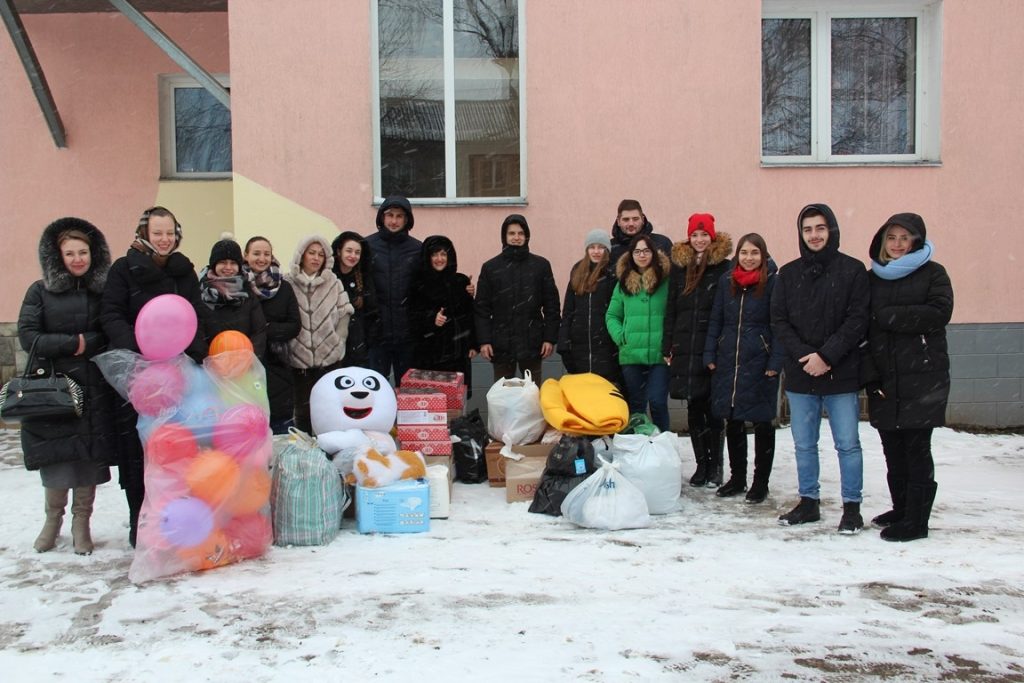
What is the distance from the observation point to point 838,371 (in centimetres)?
507

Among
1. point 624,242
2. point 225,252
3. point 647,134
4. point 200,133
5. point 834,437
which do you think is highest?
point 200,133

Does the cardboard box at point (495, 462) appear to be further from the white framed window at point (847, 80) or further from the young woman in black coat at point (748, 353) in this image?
the white framed window at point (847, 80)

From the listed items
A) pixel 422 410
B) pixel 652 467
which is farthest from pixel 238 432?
pixel 652 467

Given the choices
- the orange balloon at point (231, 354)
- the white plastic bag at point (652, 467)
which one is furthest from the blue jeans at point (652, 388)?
the orange balloon at point (231, 354)

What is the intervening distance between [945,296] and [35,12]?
8.42 m

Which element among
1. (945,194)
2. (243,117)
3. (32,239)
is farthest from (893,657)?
(32,239)

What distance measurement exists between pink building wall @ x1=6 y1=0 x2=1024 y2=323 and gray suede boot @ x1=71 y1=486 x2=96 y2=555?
10.7ft

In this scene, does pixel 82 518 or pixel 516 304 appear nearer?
pixel 82 518

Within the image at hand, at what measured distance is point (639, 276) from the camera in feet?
20.6

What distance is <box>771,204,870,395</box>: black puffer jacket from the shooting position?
5.00m

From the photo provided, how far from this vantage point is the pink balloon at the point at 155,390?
458cm

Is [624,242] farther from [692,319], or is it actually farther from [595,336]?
[692,319]

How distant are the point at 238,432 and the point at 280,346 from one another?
4.36 ft

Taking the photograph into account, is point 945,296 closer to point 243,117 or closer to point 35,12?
point 243,117
